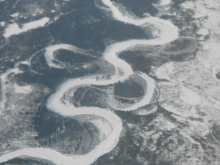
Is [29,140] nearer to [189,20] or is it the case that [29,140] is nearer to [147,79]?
[147,79]

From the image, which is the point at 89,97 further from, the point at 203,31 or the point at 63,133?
the point at 203,31

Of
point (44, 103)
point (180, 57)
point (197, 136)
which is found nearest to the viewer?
point (197, 136)

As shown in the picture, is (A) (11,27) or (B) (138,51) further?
(A) (11,27)

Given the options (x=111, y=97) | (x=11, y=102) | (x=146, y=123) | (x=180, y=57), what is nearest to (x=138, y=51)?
(x=180, y=57)

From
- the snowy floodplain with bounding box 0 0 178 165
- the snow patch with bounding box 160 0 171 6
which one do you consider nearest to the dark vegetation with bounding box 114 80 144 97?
the snowy floodplain with bounding box 0 0 178 165

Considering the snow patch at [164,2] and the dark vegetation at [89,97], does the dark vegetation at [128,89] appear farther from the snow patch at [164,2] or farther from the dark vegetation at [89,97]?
the snow patch at [164,2]

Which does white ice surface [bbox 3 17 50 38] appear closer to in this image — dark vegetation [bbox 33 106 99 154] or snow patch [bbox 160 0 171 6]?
dark vegetation [bbox 33 106 99 154]

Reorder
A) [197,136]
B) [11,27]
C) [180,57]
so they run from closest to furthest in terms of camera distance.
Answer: [197,136]
[180,57]
[11,27]
